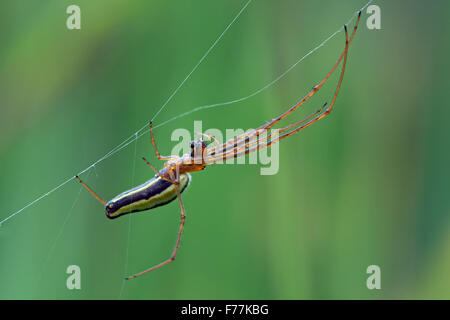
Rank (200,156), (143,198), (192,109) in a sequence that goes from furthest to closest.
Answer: (192,109) < (200,156) < (143,198)

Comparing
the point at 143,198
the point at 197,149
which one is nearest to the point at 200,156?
the point at 197,149

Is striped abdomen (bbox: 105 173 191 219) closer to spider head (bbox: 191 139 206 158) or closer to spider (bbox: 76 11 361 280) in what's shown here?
spider (bbox: 76 11 361 280)

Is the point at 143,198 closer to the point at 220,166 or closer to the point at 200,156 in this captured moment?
the point at 200,156

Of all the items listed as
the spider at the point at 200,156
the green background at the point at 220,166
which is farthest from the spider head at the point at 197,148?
the green background at the point at 220,166

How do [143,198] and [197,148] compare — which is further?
[197,148]

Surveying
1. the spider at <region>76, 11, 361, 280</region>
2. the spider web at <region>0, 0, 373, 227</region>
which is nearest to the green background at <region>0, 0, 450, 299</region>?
the spider web at <region>0, 0, 373, 227</region>

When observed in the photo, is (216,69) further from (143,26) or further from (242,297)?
(242,297)
